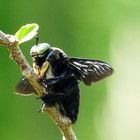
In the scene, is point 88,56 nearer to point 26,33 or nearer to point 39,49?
point 39,49

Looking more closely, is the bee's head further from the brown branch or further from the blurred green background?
the blurred green background

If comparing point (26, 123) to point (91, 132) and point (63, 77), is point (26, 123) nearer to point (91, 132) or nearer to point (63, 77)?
point (91, 132)

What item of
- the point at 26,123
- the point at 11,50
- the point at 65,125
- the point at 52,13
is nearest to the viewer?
the point at 11,50

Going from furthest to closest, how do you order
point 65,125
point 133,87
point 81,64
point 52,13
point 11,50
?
point 133,87 < point 52,13 < point 81,64 < point 65,125 < point 11,50

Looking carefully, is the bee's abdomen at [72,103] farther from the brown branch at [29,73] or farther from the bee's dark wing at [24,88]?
the brown branch at [29,73]

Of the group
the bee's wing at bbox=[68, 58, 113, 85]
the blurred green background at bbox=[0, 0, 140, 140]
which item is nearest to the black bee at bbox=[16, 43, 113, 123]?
the bee's wing at bbox=[68, 58, 113, 85]

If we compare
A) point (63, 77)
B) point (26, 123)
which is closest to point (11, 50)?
point (63, 77)

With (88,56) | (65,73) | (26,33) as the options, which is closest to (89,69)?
(65,73)
